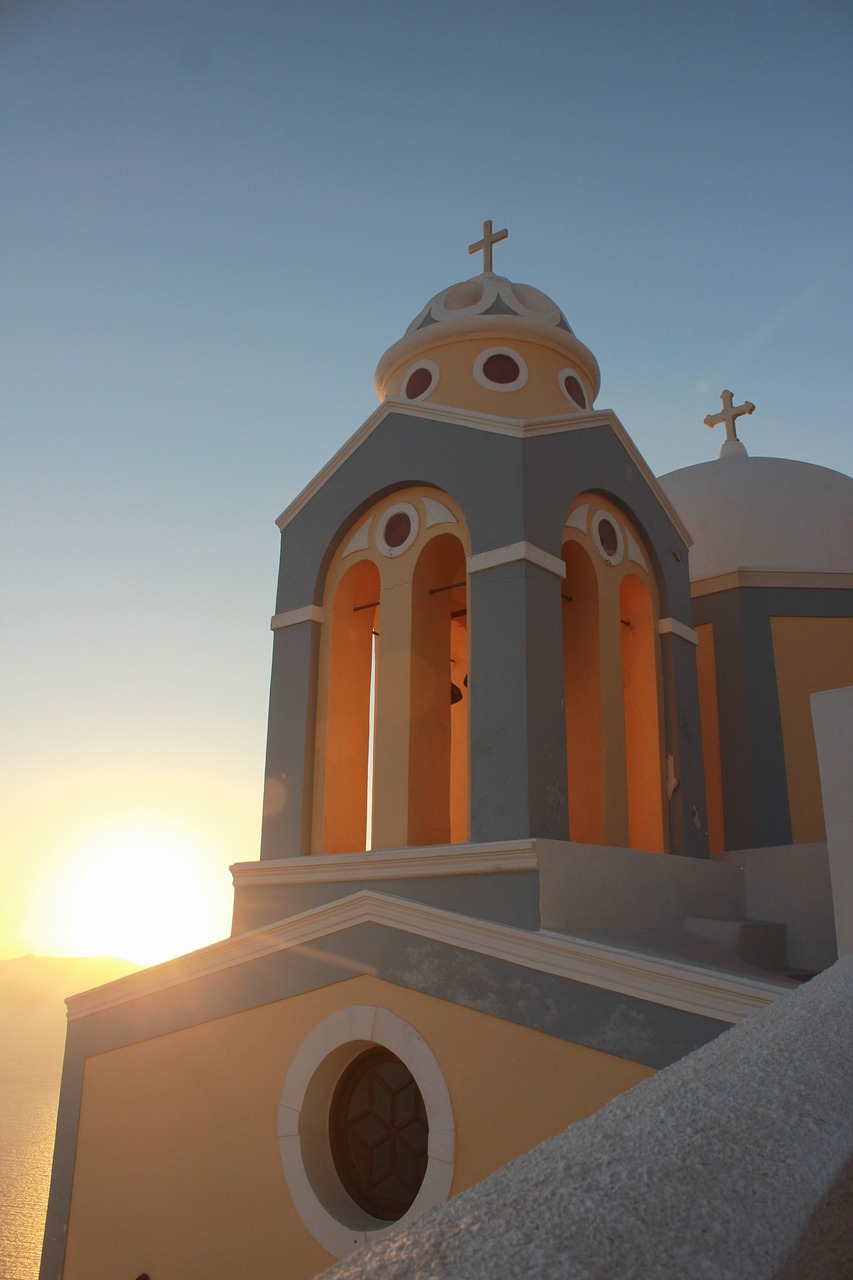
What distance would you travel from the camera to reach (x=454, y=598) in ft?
28.2

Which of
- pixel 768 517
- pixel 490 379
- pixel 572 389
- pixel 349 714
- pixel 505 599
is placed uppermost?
pixel 572 389

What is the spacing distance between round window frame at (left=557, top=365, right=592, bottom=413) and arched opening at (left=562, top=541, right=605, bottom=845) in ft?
6.43

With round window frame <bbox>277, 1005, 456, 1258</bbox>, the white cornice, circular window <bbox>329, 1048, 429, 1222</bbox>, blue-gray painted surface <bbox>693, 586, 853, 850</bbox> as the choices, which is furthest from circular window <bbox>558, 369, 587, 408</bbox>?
circular window <bbox>329, 1048, 429, 1222</bbox>

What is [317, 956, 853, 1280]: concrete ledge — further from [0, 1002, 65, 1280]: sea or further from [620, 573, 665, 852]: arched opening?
[0, 1002, 65, 1280]: sea

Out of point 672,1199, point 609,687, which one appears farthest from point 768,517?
point 672,1199

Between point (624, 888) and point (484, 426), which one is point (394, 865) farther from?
point (484, 426)

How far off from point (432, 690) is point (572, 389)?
3.52 meters

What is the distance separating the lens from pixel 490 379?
8734 millimetres

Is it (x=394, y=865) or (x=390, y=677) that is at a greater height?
(x=390, y=677)

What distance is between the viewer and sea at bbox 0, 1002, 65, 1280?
49.6 feet

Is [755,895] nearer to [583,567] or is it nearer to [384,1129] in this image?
[583,567]

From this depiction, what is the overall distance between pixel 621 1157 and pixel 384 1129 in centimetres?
490

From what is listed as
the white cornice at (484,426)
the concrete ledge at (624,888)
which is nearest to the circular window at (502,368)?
the white cornice at (484,426)

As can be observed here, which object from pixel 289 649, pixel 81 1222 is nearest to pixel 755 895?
pixel 289 649
